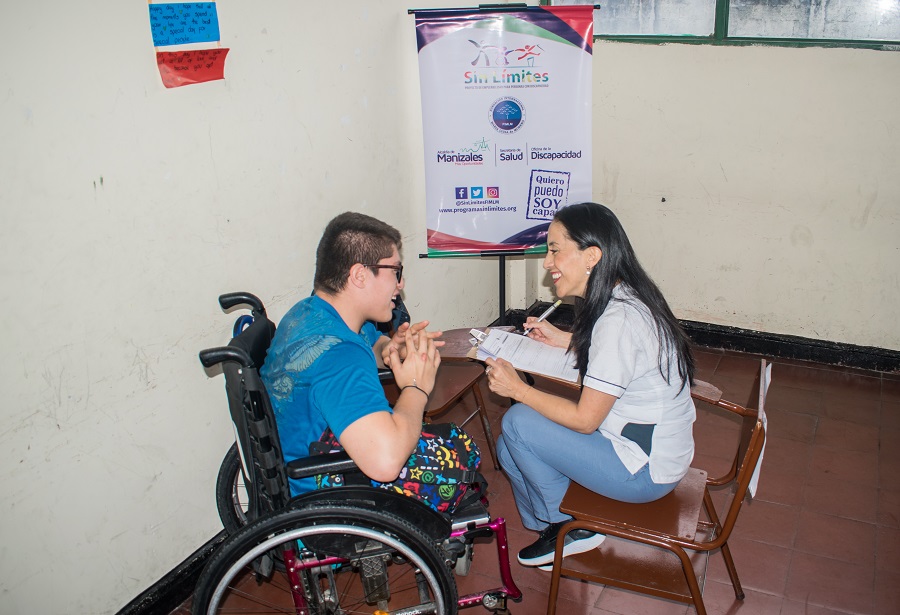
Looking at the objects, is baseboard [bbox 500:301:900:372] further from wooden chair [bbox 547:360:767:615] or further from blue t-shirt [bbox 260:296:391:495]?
blue t-shirt [bbox 260:296:391:495]

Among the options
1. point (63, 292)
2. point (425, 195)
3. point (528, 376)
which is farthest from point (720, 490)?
point (63, 292)

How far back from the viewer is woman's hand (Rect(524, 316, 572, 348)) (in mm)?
2676

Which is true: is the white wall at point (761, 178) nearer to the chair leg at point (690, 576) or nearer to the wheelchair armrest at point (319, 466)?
the chair leg at point (690, 576)

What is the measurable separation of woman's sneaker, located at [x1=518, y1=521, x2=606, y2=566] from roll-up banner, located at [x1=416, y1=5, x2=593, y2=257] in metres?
1.46

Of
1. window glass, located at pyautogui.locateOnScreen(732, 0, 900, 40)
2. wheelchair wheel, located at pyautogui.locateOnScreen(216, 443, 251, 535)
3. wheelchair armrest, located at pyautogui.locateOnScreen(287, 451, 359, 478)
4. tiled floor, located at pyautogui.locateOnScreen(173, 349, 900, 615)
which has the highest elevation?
window glass, located at pyautogui.locateOnScreen(732, 0, 900, 40)

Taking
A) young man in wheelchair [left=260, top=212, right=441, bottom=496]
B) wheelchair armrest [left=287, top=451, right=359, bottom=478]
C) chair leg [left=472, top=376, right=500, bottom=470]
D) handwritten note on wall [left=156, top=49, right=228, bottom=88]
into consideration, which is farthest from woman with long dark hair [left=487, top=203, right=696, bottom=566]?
handwritten note on wall [left=156, top=49, right=228, bottom=88]

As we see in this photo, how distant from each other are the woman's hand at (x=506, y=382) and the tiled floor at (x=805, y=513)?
664 millimetres

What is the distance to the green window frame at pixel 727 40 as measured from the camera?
140 inches

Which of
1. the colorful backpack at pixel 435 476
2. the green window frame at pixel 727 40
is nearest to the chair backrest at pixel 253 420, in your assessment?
the colorful backpack at pixel 435 476

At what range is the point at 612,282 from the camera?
2182 millimetres

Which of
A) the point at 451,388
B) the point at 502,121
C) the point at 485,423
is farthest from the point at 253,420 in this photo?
the point at 502,121

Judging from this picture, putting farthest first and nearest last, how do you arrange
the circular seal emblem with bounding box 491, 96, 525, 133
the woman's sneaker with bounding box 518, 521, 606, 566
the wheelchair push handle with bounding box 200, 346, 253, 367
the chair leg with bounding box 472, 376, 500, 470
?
the circular seal emblem with bounding box 491, 96, 525, 133, the chair leg with bounding box 472, 376, 500, 470, the woman's sneaker with bounding box 518, 521, 606, 566, the wheelchair push handle with bounding box 200, 346, 253, 367

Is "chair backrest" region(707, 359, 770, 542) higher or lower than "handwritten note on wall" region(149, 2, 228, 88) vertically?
lower

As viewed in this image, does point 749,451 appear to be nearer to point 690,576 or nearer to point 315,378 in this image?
point 690,576
